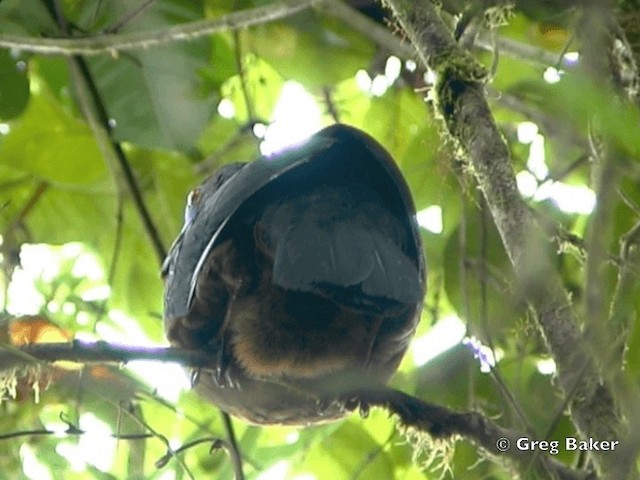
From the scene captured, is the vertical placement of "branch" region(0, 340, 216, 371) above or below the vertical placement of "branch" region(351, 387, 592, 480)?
above

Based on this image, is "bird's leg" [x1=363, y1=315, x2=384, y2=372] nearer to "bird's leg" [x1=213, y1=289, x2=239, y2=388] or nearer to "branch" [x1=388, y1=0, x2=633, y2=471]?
"bird's leg" [x1=213, y1=289, x2=239, y2=388]

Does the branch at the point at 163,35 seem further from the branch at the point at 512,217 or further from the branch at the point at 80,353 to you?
the branch at the point at 80,353

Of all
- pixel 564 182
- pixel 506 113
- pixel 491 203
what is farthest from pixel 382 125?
pixel 491 203

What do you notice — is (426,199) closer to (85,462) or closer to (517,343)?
(517,343)

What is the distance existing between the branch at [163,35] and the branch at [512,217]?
0.26 metres

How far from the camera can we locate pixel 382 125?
98.7 inches

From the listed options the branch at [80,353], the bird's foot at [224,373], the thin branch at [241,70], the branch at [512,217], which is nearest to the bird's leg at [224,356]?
the bird's foot at [224,373]

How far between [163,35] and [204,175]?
77 cm

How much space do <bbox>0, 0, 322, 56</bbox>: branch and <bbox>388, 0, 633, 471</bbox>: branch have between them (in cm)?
26

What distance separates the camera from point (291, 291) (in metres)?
1.54

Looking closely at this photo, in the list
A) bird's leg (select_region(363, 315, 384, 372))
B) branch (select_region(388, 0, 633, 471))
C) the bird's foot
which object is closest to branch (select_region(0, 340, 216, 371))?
the bird's foot

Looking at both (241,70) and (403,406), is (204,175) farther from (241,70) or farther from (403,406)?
(403,406)

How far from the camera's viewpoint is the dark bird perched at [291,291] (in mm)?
1527

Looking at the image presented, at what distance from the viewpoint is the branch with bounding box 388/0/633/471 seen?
40.8 inches
